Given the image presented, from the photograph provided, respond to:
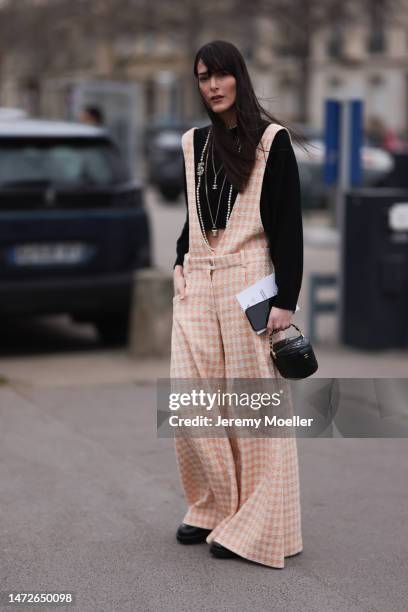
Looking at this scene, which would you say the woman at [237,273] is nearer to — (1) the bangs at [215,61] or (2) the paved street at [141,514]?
(1) the bangs at [215,61]

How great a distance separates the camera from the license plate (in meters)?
8.01

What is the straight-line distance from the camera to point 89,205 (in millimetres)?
8359

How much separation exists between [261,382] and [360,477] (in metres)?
1.47

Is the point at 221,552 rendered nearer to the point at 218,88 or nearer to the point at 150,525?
the point at 150,525

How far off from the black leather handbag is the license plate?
433cm

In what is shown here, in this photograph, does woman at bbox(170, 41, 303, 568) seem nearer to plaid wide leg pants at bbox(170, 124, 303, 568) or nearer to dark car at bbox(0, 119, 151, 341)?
plaid wide leg pants at bbox(170, 124, 303, 568)

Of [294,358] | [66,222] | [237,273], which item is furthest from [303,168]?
[294,358]

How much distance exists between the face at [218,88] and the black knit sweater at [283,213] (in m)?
0.10

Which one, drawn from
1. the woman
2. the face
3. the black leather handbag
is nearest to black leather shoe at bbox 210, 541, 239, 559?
the woman

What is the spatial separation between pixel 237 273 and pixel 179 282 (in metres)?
0.26

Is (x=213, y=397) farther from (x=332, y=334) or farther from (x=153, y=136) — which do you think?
(x=153, y=136)

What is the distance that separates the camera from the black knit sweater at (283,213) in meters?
3.93

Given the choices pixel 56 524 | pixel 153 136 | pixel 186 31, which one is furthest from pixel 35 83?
pixel 56 524

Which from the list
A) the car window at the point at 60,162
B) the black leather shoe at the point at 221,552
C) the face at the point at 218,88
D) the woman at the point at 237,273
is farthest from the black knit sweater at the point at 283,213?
the car window at the point at 60,162
